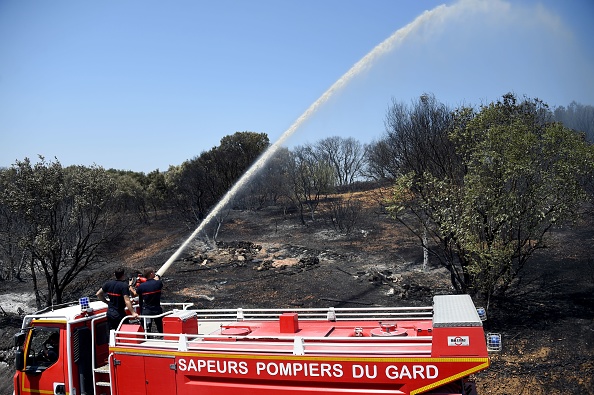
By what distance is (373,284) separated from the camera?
1977 cm

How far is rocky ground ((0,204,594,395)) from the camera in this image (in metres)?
10.7

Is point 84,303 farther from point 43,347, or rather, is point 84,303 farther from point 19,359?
point 19,359

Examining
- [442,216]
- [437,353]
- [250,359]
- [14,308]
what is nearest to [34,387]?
[250,359]

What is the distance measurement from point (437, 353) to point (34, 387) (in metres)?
6.09

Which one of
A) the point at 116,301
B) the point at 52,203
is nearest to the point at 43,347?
the point at 116,301

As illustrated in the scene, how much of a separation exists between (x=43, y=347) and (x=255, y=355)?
146 inches

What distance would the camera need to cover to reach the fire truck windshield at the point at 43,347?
7.47 meters

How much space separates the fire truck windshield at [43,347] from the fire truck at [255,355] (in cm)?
2

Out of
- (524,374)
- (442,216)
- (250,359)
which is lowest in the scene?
(524,374)

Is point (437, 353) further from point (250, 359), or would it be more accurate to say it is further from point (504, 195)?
point (504, 195)

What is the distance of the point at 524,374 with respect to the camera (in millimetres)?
10102

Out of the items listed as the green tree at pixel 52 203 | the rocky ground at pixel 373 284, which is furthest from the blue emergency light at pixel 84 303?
the green tree at pixel 52 203

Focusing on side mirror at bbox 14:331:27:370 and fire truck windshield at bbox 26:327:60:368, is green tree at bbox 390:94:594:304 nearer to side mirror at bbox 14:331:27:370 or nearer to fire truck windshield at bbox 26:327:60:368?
fire truck windshield at bbox 26:327:60:368

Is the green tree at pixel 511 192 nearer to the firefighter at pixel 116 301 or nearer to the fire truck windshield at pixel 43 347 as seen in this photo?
the firefighter at pixel 116 301
